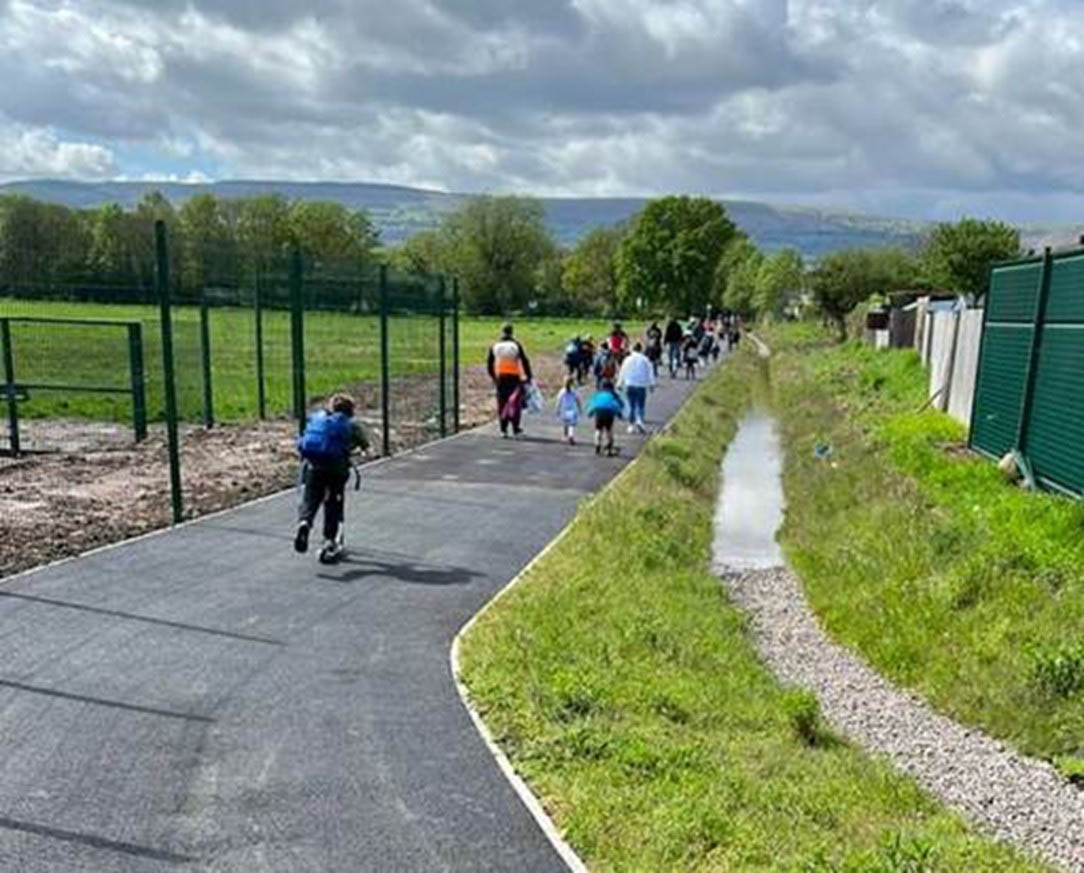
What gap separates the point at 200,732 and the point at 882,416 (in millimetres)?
16952

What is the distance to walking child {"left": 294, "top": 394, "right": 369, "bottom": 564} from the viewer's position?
29.1ft

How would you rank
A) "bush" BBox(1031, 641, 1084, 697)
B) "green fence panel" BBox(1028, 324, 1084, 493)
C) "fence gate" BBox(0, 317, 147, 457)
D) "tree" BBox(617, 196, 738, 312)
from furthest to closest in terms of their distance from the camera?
"tree" BBox(617, 196, 738, 312), "fence gate" BBox(0, 317, 147, 457), "green fence panel" BBox(1028, 324, 1084, 493), "bush" BBox(1031, 641, 1084, 697)

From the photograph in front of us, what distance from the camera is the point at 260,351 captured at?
1792 centimetres

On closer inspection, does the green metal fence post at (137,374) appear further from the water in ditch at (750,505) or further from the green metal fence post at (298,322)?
the water in ditch at (750,505)

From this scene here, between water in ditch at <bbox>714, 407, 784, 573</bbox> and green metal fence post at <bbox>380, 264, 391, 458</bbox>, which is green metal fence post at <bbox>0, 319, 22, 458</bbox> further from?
water in ditch at <bbox>714, 407, 784, 573</bbox>

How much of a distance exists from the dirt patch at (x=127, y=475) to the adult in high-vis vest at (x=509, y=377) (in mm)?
1324

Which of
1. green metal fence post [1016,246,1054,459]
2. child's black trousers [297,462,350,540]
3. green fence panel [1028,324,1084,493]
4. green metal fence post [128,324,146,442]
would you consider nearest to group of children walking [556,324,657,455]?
green metal fence post [1016,246,1054,459]

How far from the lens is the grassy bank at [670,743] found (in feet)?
15.0

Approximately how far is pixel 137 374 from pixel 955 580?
37.9ft

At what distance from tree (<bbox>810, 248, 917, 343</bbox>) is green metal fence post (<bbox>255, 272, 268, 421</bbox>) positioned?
41050mm

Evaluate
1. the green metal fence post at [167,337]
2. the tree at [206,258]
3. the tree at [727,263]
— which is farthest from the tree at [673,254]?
the green metal fence post at [167,337]

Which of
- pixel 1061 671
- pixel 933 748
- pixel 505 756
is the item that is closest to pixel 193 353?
pixel 505 756

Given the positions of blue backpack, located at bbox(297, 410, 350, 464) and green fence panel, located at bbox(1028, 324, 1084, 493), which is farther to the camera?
green fence panel, located at bbox(1028, 324, 1084, 493)

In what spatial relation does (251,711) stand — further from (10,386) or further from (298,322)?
(10,386)
